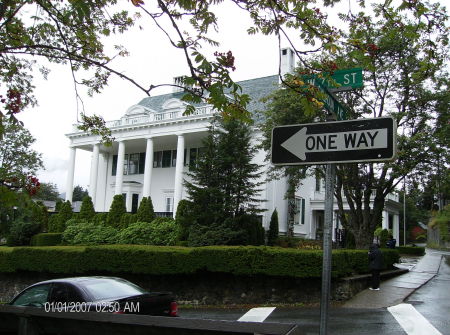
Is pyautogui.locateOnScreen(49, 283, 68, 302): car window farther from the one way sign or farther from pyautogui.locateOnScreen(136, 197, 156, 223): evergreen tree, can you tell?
pyautogui.locateOnScreen(136, 197, 156, 223): evergreen tree

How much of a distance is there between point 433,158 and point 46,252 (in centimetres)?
1603

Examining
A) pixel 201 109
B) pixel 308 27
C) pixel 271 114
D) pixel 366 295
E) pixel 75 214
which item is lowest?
pixel 366 295

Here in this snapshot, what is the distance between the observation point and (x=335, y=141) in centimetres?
363

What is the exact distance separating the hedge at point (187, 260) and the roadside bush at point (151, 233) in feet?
28.6

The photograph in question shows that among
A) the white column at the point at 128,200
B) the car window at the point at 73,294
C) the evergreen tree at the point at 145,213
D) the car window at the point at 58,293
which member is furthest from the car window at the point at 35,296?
the white column at the point at 128,200

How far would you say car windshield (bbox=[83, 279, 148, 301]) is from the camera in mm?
7288

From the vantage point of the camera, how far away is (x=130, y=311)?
6.98 meters

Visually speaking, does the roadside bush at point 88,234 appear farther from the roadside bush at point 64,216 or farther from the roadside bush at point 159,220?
the roadside bush at point 159,220

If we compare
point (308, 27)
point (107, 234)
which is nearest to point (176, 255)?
point (308, 27)

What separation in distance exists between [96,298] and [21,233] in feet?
85.0

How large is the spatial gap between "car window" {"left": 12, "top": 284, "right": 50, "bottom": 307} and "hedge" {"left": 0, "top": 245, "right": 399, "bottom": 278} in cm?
706

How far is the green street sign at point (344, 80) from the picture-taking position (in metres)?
4.52

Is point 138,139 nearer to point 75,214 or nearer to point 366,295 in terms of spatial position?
point 75,214
